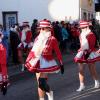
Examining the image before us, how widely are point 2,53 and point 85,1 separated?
3005 centimetres

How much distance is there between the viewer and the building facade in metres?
32.3

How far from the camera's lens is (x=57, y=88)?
13055 mm

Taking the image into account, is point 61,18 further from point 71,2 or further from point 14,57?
point 14,57

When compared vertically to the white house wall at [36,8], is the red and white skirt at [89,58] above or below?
below

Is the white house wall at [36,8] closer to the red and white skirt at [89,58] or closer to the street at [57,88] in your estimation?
the street at [57,88]

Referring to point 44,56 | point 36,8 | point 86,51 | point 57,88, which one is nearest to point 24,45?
point 57,88

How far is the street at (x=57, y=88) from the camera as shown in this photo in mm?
11641

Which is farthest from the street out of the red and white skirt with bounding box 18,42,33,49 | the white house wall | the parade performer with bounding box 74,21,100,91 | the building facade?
the white house wall

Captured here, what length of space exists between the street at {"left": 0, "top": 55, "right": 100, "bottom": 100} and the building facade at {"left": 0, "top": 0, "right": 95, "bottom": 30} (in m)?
15.6

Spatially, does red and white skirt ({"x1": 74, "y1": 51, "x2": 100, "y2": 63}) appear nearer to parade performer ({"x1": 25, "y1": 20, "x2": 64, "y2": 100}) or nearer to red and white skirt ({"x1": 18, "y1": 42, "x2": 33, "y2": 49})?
parade performer ({"x1": 25, "y1": 20, "x2": 64, "y2": 100})

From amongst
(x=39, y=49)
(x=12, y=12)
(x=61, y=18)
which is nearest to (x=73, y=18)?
(x=61, y=18)

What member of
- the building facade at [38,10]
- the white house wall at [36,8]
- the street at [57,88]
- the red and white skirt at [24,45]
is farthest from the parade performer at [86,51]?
the white house wall at [36,8]

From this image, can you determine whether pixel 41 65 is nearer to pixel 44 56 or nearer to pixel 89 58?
pixel 44 56

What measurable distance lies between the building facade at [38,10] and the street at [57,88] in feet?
51.3
